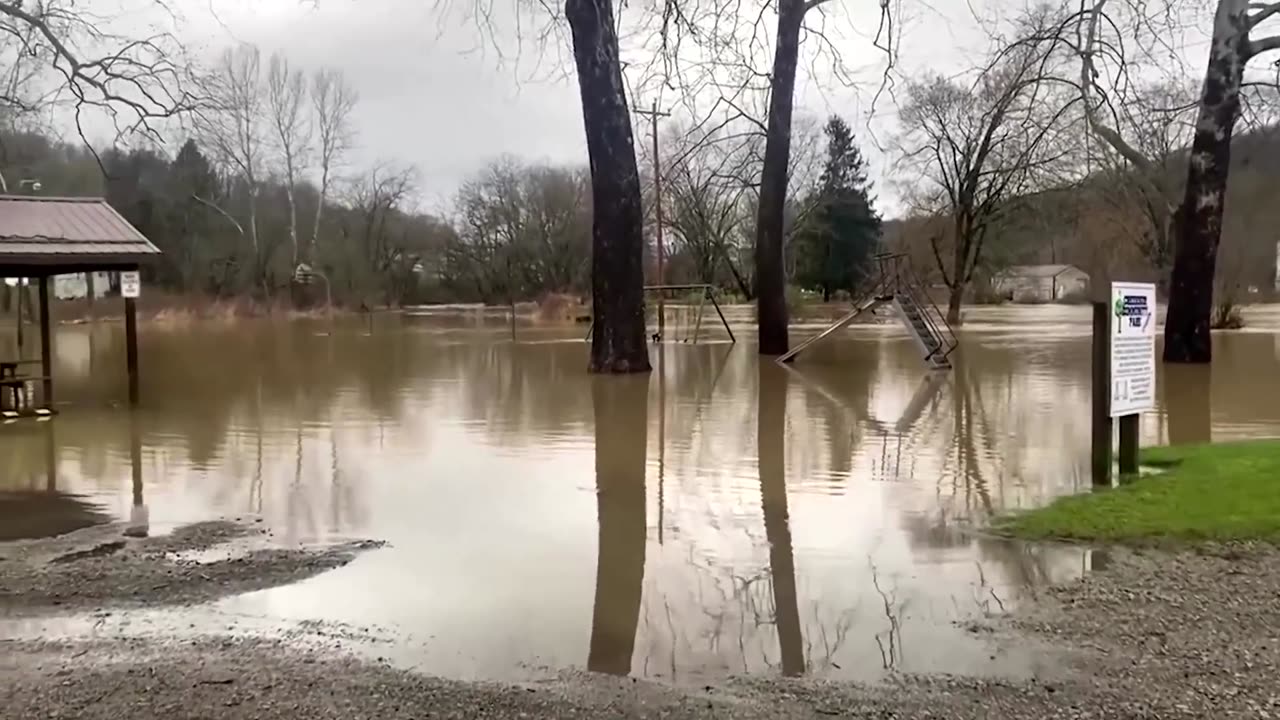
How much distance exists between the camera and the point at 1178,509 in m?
7.78

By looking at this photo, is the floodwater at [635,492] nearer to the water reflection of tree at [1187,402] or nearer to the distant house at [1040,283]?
the water reflection of tree at [1187,402]

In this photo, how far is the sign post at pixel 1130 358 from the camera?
9.05 meters

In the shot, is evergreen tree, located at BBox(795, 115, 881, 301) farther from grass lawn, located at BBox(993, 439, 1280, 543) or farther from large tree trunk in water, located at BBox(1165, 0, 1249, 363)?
grass lawn, located at BBox(993, 439, 1280, 543)

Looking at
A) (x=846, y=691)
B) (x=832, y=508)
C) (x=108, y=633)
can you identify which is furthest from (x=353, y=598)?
(x=832, y=508)

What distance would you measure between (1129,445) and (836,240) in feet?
181

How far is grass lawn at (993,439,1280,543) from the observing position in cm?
724

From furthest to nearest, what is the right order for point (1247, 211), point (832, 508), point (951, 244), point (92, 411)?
1. point (951, 244)
2. point (1247, 211)
3. point (92, 411)
4. point (832, 508)

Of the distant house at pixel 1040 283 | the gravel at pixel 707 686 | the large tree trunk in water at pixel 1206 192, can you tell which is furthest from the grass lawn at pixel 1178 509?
the distant house at pixel 1040 283

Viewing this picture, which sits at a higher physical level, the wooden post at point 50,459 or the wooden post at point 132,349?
the wooden post at point 132,349

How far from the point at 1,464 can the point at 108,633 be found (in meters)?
6.99

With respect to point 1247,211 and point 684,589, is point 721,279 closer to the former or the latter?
point 1247,211

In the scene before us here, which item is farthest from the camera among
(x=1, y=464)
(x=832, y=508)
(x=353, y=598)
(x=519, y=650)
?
(x=1, y=464)

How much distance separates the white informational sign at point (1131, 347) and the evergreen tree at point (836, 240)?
176ft

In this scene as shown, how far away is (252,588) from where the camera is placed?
6.45m
